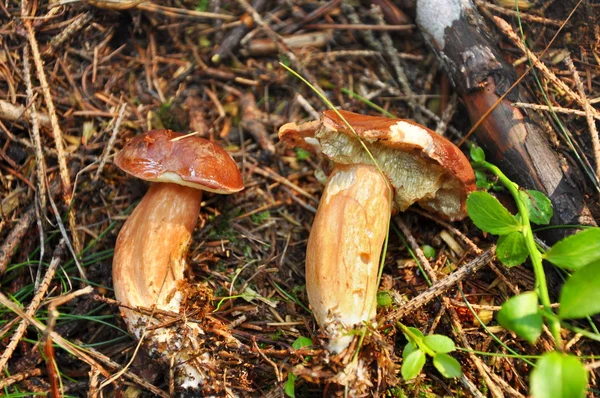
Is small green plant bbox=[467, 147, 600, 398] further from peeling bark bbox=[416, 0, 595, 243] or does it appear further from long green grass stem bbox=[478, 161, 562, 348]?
peeling bark bbox=[416, 0, 595, 243]

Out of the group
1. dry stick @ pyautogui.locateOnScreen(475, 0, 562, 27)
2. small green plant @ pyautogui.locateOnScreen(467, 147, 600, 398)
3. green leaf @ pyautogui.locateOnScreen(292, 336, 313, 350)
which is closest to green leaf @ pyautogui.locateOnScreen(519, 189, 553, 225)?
small green plant @ pyautogui.locateOnScreen(467, 147, 600, 398)

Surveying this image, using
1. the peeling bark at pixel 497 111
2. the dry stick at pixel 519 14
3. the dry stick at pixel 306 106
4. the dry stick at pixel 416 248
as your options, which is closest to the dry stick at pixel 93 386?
the dry stick at pixel 416 248

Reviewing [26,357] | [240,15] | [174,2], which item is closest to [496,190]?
[240,15]

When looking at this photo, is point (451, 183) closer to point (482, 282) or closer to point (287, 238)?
point (482, 282)

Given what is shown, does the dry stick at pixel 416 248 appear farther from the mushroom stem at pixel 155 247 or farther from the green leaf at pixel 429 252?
the mushroom stem at pixel 155 247

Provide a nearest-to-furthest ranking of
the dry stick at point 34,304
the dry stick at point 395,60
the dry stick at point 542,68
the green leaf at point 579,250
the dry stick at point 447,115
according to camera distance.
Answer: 1. the green leaf at point 579,250
2. the dry stick at point 34,304
3. the dry stick at point 542,68
4. the dry stick at point 447,115
5. the dry stick at point 395,60

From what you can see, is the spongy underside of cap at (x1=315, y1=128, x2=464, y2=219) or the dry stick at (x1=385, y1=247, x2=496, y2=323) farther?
the spongy underside of cap at (x1=315, y1=128, x2=464, y2=219)
